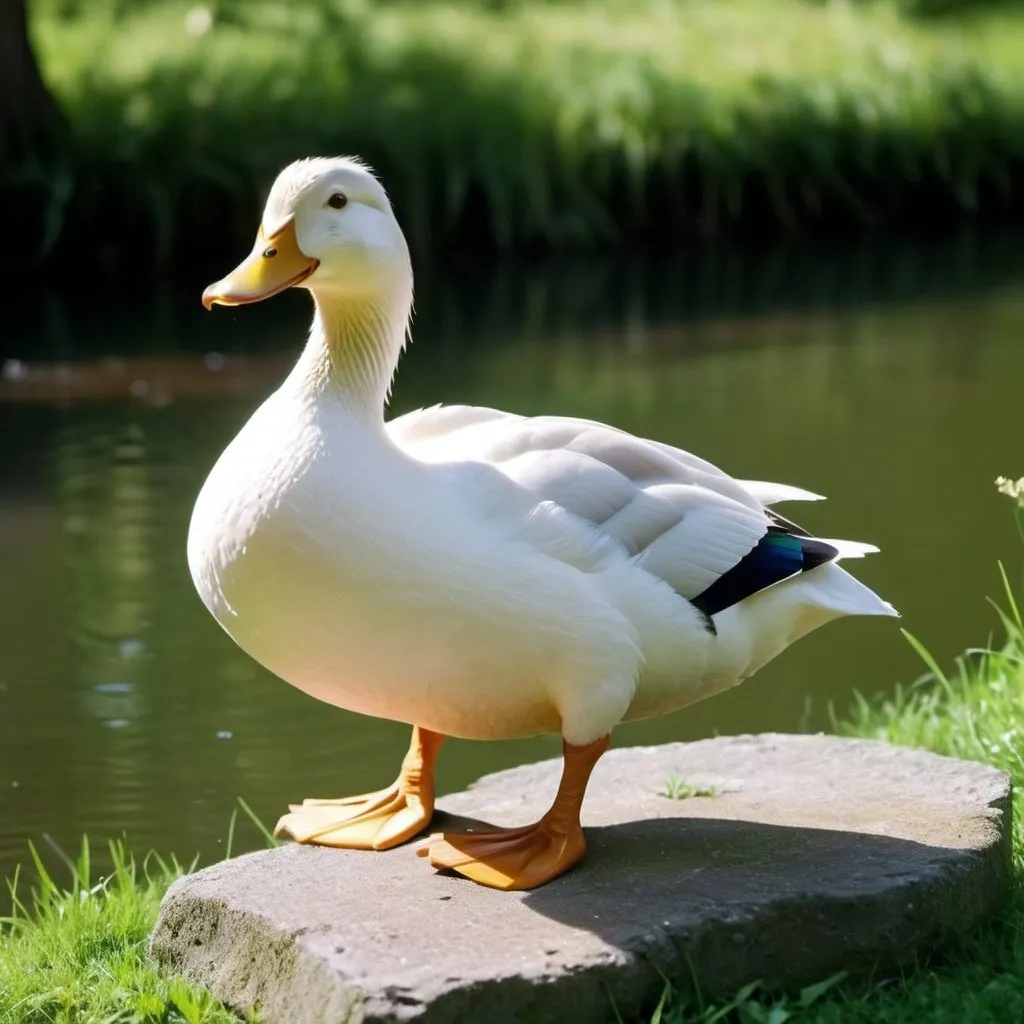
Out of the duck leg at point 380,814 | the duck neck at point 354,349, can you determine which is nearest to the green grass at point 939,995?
the duck leg at point 380,814

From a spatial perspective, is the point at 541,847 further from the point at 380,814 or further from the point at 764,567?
the point at 764,567

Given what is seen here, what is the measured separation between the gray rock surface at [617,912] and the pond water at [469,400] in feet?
3.71

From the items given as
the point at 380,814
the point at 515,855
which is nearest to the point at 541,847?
the point at 515,855

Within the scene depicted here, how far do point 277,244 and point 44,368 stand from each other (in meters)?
6.11

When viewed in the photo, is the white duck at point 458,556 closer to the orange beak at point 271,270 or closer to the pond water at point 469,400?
the orange beak at point 271,270

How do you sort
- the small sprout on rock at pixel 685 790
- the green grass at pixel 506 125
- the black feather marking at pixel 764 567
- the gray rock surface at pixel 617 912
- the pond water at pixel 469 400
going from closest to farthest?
1. the gray rock surface at pixel 617 912
2. the black feather marking at pixel 764 567
3. the small sprout on rock at pixel 685 790
4. the pond water at pixel 469 400
5. the green grass at pixel 506 125

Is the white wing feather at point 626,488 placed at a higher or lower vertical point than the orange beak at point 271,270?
lower

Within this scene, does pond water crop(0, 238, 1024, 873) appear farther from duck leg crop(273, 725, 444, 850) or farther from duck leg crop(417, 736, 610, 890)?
duck leg crop(417, 736, 610, 890)

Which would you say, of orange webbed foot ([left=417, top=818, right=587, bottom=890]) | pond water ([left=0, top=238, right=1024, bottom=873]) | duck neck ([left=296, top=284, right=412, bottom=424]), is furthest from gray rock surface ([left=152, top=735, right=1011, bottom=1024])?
pond water ([left=0, top=238, right=1024, bottom=873])

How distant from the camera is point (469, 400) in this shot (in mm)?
8039

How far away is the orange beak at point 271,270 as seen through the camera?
298cm

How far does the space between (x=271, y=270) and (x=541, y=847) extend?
1.03 meters

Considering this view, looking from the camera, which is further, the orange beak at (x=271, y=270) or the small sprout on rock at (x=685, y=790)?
the small sprout on rock at (x=685, y=790)

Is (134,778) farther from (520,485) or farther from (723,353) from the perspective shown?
(723,353)
